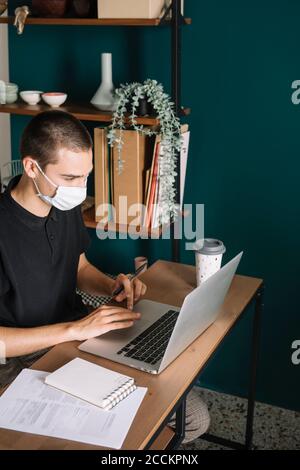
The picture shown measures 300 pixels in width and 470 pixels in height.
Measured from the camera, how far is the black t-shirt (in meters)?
1.91

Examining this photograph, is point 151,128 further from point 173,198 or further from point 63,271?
point 63,271

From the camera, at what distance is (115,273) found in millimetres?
3004

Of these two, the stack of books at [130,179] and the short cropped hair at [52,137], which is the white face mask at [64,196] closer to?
the short cropped hair at [52,137]

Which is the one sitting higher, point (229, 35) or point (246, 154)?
point (229, 35)

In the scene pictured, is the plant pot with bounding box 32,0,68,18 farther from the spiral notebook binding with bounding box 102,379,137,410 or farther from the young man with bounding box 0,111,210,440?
the spiral notebook binding with bounding box 102,379,137,410

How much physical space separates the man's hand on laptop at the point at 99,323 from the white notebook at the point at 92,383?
4.4 inches

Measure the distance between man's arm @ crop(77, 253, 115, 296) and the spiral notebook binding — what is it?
670mm

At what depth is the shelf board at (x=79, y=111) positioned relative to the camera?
2.37 m

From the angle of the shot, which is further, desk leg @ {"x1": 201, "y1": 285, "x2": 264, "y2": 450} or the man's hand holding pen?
desk leg @ {"x1": 201, "y1": 285, "x2": 264, "y2": 450}

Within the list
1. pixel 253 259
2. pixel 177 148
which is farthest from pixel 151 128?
pixel 253 259

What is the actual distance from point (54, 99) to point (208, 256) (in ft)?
3.45

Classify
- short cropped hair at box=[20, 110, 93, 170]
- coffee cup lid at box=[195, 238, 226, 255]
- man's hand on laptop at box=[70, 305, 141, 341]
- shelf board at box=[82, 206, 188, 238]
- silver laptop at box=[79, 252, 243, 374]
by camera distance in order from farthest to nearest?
shelf board at box=[82, 206, 188, 238]
coffee cup lid at box=[195, 238, 226, 255]
short cropped hair at box=[20, 110, 93, 170]
man's hand on laptop at box=[70, 305, 141, 341]
silver laptop at box=[79, 252, 243, 374]

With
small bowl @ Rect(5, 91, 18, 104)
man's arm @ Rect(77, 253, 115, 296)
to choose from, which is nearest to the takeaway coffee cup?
man's arm @ Rect(77, 253, 115, 296)

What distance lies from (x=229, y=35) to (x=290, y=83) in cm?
31
